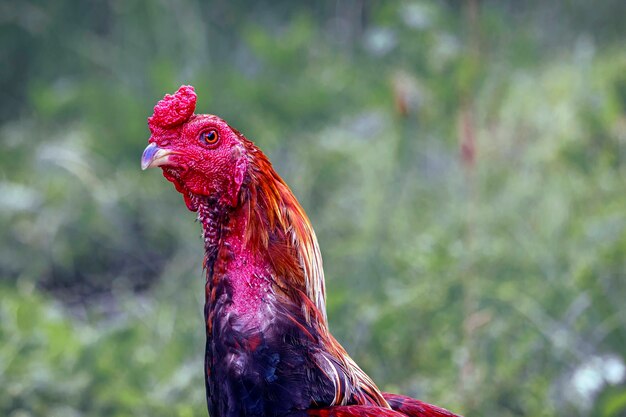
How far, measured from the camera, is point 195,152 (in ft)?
7.66

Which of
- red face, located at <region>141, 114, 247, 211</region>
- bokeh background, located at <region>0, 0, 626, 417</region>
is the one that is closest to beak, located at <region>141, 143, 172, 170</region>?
red face, located at <region>141, 114, 247, 211</region>

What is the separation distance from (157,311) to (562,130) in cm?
290

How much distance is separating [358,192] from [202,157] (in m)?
3.35

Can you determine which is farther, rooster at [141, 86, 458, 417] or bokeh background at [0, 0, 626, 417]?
bokeh background at [0, 0, 626, 417]

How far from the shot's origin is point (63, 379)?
3.88 meters

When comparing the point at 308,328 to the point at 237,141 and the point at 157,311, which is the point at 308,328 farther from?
the point at 157,311

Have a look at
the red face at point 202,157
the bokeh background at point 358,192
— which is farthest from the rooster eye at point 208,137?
the bokeh background at point 358,192

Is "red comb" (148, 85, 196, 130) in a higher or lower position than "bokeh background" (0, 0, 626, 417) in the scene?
lower

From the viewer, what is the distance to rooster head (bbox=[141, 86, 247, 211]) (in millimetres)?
2311

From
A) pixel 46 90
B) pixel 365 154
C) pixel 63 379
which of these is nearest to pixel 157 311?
pixel 63 379

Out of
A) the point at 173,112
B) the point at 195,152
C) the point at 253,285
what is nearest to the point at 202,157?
the point at 195,152

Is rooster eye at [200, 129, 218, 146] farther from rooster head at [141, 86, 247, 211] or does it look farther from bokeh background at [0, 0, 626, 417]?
bokeh background at [0, 0, 626, 417]

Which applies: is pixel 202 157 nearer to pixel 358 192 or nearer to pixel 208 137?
A: pixel 208 137

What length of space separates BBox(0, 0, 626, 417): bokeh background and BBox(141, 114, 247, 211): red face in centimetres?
101
